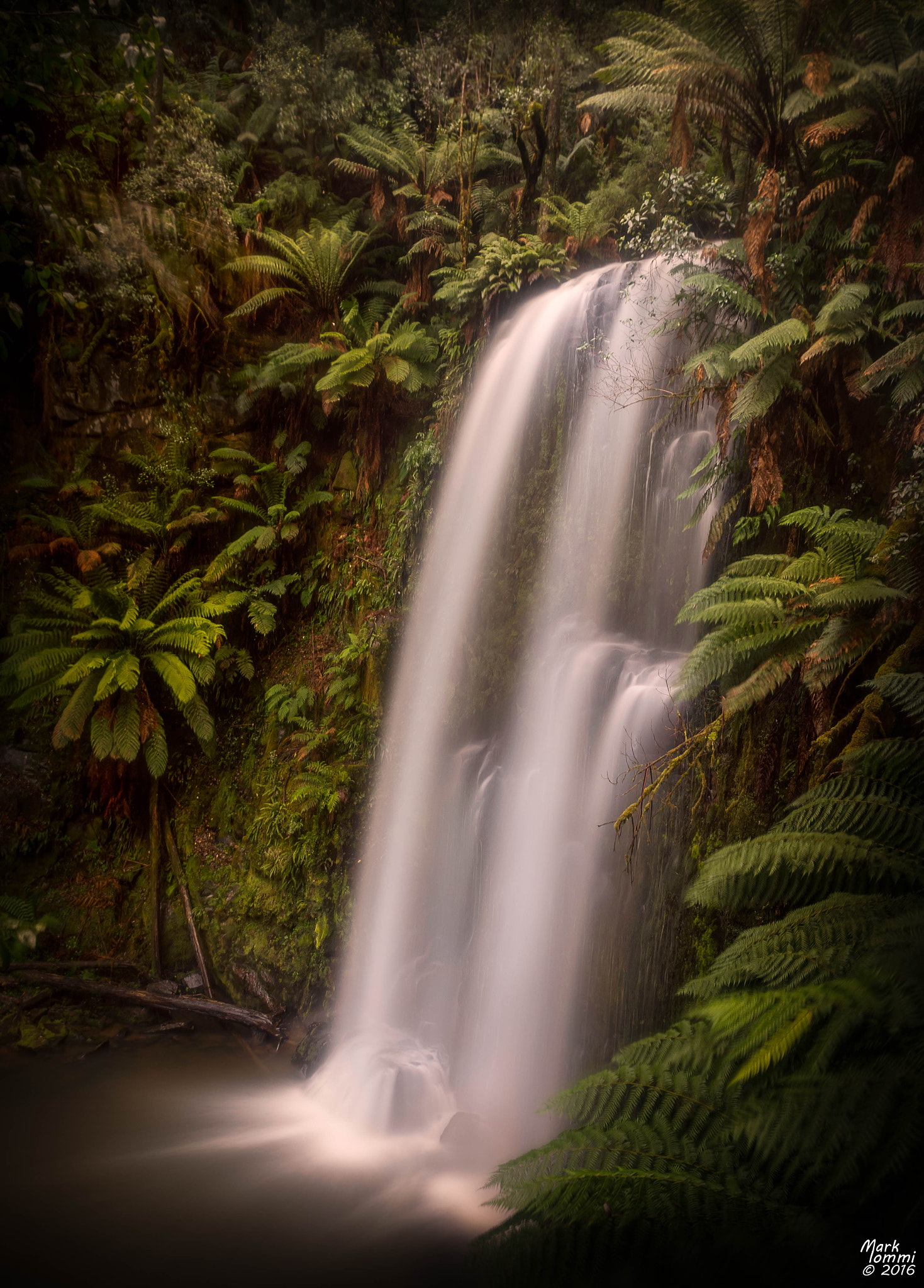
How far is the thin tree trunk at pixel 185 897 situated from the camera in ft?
20.3

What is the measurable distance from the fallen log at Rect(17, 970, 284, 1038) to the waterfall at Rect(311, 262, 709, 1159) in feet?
3.17

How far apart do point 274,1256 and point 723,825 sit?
10.3 feet

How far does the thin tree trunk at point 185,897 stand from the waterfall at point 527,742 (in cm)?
151

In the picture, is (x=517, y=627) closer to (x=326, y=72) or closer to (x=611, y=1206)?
(x=611, y=1206)

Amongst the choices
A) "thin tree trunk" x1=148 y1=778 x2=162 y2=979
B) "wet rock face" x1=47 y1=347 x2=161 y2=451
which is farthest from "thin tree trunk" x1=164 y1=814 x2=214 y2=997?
"wet rock face" x1=47 y1=347 x2=161 y2=451

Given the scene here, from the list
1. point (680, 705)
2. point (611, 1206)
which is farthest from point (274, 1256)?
point (680, 705)

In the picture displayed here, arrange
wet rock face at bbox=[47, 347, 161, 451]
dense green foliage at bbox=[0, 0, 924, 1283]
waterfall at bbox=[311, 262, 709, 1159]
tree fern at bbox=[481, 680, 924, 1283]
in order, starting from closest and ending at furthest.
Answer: tree fern at bbox=[481, 680, 924, 1283] < dense green foliage at bbox=[0, 0, 924, 1283] < waterfall at bbox=[311, 262, 709, 1159] < wet rock face at bbox=[47, 347, 161, 451]

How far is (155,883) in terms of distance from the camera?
21.7 feet

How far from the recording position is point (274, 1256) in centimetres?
336

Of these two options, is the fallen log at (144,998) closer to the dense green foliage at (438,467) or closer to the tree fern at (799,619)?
the dense green foliage at (438,467)

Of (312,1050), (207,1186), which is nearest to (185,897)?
(312,1050)

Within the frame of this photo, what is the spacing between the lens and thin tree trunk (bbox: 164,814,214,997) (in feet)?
20.3

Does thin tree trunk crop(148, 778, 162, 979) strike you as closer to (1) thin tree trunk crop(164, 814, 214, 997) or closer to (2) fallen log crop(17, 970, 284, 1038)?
(1) thin tree trunk crop(164, 814, 214, 997)

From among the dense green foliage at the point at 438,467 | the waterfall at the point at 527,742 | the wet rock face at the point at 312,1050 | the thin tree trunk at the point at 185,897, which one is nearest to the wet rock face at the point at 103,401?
the dense green foliage at the point at 438,467
